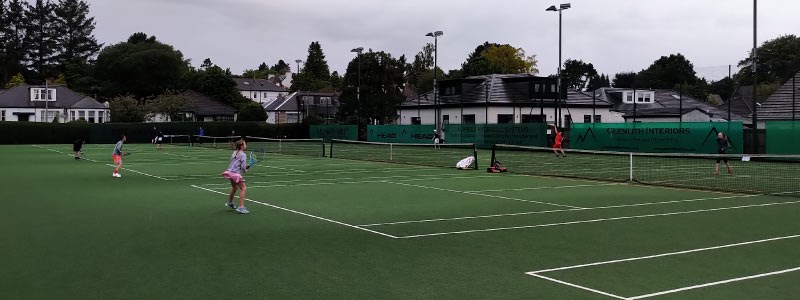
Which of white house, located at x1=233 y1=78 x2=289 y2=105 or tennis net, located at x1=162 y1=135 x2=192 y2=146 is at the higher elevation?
white house, located at x1=233 y1=78 x2=289 y2=105

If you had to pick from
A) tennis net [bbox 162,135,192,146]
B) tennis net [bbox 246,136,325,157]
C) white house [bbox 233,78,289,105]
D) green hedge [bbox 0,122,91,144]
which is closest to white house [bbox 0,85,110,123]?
green hedge [bbox 0,122,91,144]

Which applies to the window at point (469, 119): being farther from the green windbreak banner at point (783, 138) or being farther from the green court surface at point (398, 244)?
the green court surface at point (398, 244)

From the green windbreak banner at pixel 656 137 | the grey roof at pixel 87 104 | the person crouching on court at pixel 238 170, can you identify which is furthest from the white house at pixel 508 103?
the person crouching on court at pixel 238 170

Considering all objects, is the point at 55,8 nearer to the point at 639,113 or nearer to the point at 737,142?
the point at 639,113

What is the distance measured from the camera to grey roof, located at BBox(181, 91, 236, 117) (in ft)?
305

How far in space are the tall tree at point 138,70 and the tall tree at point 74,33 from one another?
26902 mm

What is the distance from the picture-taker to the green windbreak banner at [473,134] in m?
46.5

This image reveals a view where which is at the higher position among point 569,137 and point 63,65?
point 63,65

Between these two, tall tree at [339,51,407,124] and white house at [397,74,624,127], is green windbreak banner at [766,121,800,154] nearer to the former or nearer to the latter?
white house at [397,74,624,127]

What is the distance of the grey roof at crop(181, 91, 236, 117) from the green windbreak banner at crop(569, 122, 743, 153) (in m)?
60.8

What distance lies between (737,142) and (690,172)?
531 inches

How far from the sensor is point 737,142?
3647 cm

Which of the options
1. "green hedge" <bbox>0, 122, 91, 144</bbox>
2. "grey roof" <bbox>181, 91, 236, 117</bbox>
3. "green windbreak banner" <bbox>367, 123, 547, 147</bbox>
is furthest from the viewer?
"grey roof" <bbox>181, 91, 236, 117</bbox>

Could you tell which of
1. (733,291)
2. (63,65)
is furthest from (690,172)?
(63,65)
